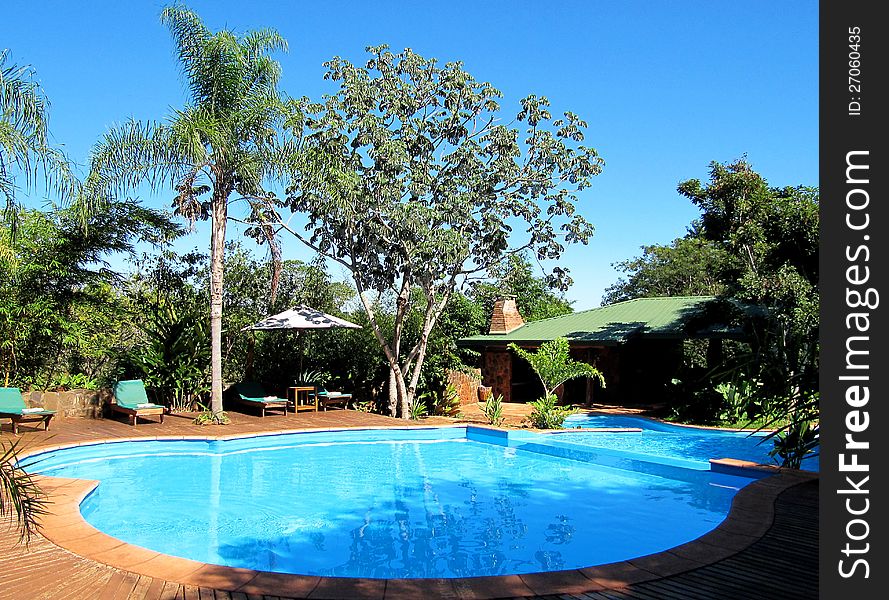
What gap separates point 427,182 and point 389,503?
349 inches

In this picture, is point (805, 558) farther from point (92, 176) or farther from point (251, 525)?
point (92, 176)

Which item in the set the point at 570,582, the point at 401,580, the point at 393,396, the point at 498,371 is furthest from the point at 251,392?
the point at 570,582

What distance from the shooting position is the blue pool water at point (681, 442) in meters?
13.2

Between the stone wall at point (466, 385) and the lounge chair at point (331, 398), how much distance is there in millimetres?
4145

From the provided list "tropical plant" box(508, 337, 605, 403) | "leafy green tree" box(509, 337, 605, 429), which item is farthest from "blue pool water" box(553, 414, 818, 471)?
"tropical plant" box(508, 337, 605, 403)

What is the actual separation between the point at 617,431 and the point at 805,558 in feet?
33.0

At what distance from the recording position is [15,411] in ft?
38.3

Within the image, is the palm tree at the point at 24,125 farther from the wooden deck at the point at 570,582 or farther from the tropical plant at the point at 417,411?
the tropical plant at the point at 417,411

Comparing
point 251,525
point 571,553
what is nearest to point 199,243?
point 251,525

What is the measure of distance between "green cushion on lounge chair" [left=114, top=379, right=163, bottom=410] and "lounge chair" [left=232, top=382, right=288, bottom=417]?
2.48 m

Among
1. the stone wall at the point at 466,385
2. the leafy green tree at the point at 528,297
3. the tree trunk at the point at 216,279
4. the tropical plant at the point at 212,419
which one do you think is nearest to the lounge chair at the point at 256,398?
the tropical plant at the point at 212,419

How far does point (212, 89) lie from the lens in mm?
13703

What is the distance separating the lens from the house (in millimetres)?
19805

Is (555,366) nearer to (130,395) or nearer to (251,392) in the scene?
(251,392)
